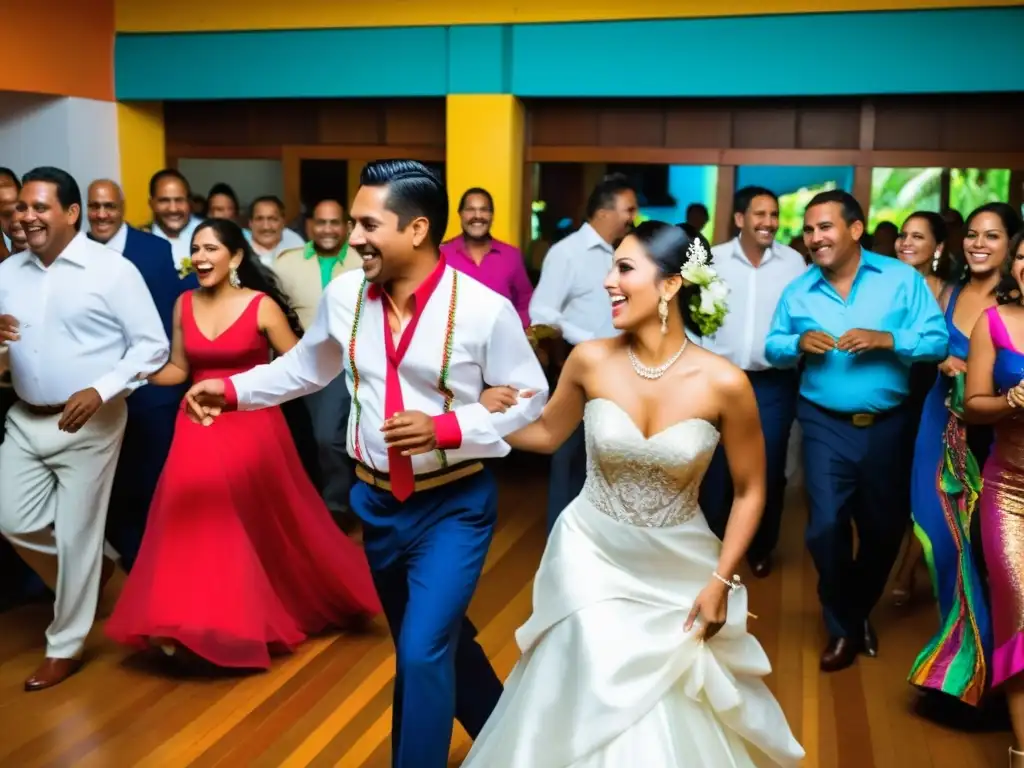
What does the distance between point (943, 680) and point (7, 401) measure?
3790 mm

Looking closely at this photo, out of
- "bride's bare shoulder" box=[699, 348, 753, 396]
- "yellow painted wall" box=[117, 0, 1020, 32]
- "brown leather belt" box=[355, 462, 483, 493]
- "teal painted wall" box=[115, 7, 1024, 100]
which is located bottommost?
"brown leather belt" box=[355, 462, 483, 493]

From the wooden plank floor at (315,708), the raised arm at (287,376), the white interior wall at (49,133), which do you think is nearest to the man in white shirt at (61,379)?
the wooden plank floor at (315,708)

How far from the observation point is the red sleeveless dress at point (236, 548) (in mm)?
3971

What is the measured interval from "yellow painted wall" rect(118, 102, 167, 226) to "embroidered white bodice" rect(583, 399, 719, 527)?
6032mm

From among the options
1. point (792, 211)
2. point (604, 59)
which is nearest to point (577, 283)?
point (604, 59)

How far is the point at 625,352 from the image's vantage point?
2.76 meters

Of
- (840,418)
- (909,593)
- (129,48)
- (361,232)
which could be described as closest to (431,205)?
(361,232)

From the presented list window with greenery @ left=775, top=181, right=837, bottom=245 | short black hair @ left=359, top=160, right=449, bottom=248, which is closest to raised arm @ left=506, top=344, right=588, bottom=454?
short black hair @ left=359, top=160, right=449, bottom=248

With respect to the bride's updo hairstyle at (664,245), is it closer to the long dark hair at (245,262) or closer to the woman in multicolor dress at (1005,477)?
the woman in multicolor dress at (1005,477)

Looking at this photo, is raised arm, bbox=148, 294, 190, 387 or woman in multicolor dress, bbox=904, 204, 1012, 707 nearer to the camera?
woman in multicolor dress, bbox=904, 204, 1012, 707

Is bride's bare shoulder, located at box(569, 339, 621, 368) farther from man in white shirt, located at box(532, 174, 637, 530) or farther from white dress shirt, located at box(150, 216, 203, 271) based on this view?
white dress shirt, located at box(150, 216, 203, 271)

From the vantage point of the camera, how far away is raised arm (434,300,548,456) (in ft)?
9.16

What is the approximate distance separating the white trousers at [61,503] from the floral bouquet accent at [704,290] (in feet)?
7.54

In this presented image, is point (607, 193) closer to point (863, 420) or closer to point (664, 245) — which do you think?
point (863, 420)
